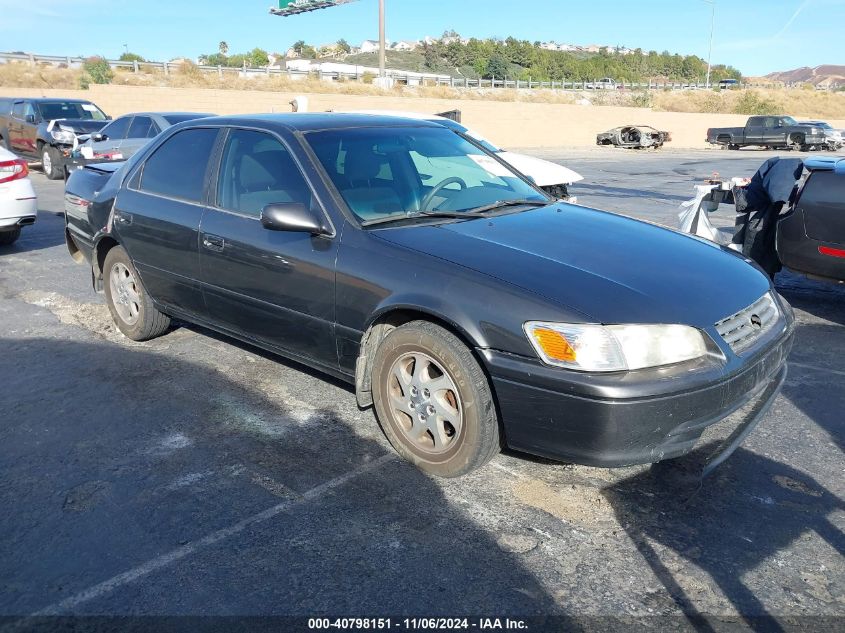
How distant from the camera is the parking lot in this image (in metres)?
2.75

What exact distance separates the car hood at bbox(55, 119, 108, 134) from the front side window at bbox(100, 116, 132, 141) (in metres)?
2.13

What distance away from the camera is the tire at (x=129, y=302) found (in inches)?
215

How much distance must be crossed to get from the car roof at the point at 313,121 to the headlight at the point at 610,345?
2014 mm

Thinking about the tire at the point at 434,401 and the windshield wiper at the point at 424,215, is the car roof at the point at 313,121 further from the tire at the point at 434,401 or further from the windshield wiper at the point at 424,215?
the tire at the point at 434,401

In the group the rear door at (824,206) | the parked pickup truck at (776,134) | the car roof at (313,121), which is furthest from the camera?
the parked pickup truck at (776,134)

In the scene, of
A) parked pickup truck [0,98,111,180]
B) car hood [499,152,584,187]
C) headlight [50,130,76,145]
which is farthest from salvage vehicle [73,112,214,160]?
car hood [499,152,584,187]

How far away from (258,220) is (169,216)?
90 centimetres

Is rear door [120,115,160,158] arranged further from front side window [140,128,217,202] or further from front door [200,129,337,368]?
front door [200,129,337,368]

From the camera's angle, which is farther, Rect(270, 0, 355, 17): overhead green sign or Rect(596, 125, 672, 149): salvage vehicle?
Rect(270, 0, 355, 17): overhead green sign

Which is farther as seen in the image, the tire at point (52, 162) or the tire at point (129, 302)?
the tire at point (52, 162)

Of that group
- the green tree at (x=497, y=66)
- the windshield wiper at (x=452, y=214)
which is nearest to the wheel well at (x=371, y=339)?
the windshield wiper at (x=452, y=214)

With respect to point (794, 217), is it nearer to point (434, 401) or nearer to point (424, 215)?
point (424, 215)

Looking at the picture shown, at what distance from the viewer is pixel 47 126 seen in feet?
55.8

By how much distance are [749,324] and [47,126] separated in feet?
56.4
